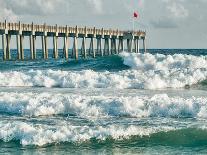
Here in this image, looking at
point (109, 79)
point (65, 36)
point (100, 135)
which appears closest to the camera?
point (100, 135)

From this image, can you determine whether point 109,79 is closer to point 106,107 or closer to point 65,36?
point 106,107

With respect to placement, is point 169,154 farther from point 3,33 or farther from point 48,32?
point 48,32

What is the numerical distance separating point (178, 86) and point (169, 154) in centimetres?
1402

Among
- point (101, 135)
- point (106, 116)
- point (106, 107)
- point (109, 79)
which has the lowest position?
point (101, 135)

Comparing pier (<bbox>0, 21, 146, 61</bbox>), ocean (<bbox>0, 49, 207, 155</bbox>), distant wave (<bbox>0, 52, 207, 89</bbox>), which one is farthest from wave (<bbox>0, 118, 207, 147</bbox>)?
pier (<bbox>0, 21, 146, 61</bbox>)

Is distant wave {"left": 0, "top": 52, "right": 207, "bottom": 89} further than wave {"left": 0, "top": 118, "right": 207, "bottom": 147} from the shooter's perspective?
Yes

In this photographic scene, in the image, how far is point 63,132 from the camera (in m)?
14.5

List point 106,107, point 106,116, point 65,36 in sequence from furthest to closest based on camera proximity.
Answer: point 65,36 → point 106,107 → point 106,116

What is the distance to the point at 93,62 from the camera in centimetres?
4022

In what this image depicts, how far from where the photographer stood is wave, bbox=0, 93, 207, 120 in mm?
17703

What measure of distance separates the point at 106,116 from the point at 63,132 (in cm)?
315

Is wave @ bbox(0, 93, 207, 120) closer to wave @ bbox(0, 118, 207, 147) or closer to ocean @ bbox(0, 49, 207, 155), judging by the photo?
ocean @ bbox(0, 49, 207, 155)

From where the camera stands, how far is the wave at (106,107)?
17.7m

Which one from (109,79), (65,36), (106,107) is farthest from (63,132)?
(65,36)
